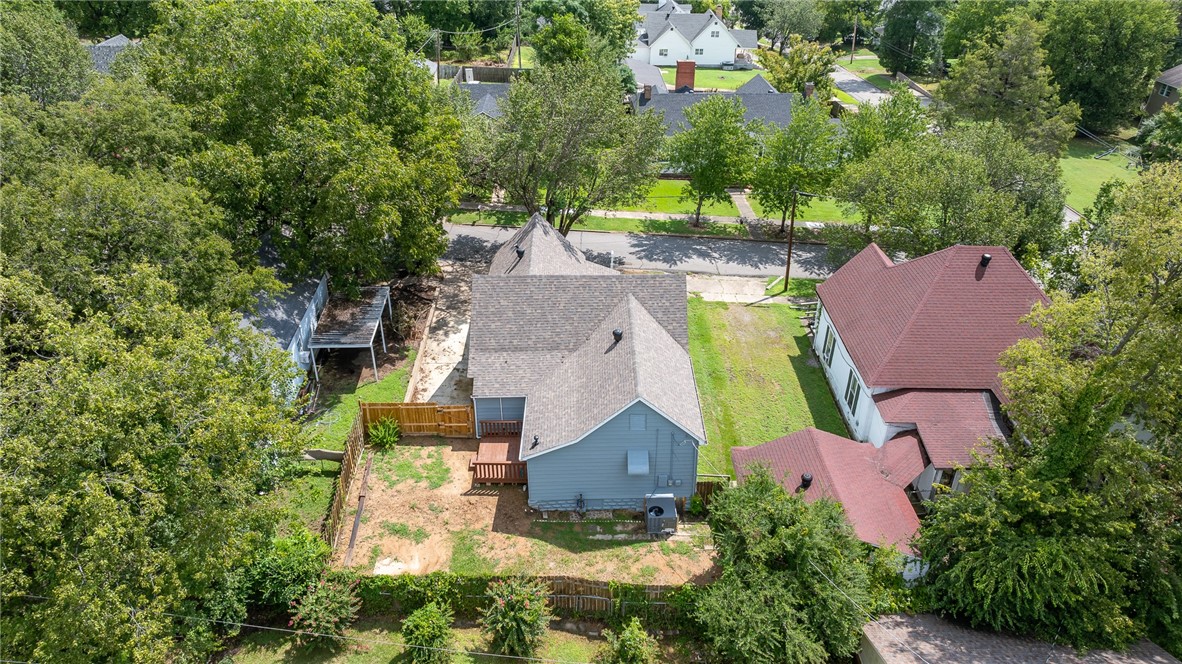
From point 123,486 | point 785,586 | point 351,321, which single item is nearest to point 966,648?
point 785,586

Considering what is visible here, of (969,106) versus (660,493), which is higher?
(969,106)

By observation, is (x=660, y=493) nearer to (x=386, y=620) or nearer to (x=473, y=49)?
(x=386, y=620)

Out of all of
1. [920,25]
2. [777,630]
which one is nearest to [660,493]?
[777,630]

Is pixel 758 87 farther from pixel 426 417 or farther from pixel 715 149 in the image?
pixel 426 417

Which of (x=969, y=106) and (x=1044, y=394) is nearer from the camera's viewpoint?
(x=1044, y=394)

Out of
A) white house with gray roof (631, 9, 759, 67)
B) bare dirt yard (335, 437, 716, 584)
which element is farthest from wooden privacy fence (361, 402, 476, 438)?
white house with gray roof (631, 9, 759, 67)

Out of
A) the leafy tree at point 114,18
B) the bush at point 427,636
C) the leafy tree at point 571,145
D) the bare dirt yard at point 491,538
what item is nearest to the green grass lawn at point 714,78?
the leafy tree at point 571,145

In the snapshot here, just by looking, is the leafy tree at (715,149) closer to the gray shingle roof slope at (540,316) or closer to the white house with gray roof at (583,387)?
the white house with gray roof at (583,387)
